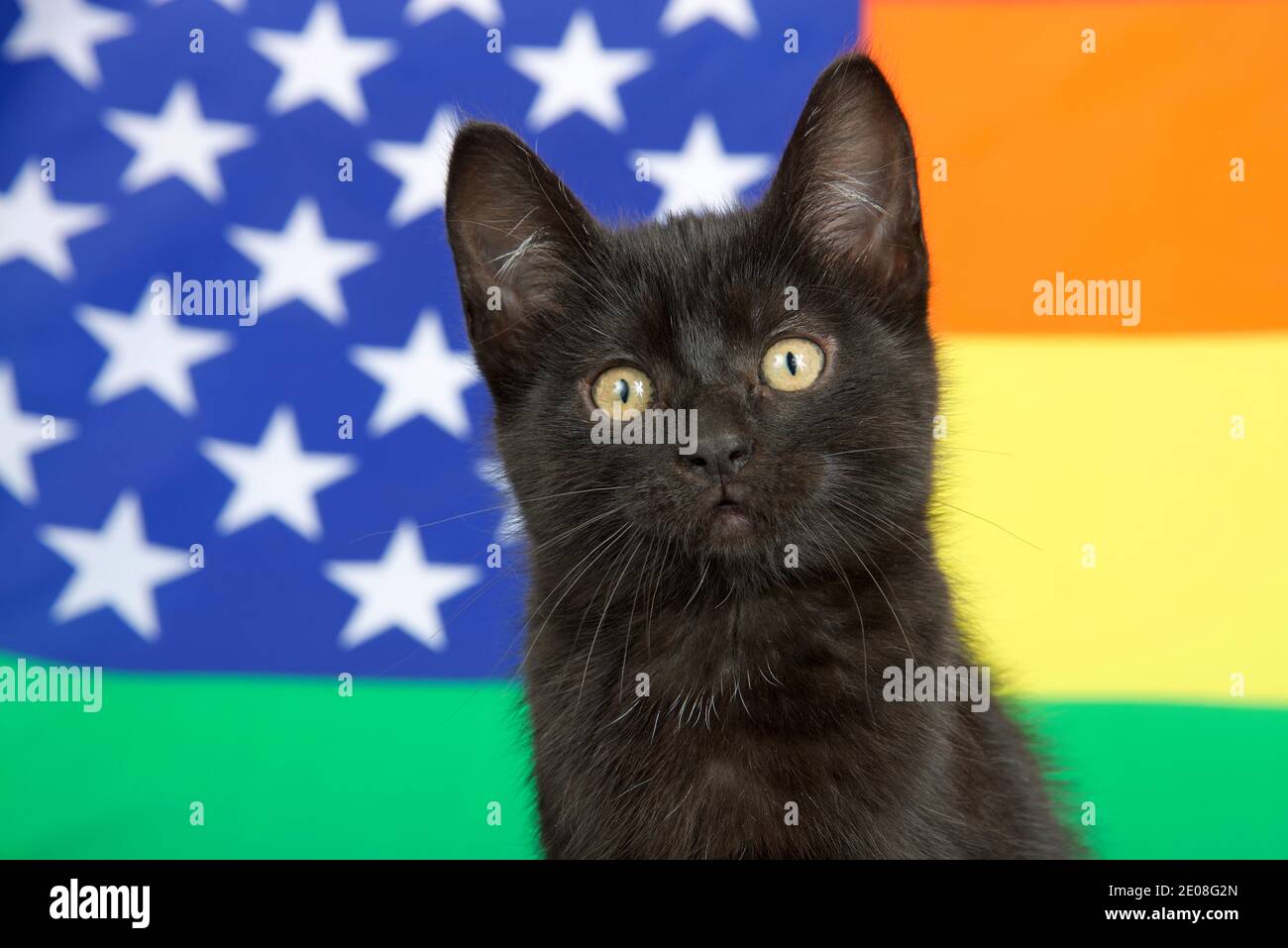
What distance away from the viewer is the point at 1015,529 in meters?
2.71

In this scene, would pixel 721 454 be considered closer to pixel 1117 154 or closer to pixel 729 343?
pixel 729 343

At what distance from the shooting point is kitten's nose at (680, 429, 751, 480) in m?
1.58

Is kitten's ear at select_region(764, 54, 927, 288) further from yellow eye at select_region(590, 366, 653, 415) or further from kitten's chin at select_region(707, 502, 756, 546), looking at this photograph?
kitten's chin at select_region(707, 502, 756, 546)

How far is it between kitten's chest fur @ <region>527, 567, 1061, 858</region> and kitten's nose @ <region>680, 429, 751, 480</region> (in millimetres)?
216

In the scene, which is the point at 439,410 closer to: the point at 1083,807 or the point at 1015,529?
the point at 1015,529

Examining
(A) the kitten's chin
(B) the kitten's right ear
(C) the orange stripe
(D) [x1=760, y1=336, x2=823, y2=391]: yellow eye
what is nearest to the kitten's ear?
(D) [x1=760, y1=336, x2=823, y2=391]: yellow eye

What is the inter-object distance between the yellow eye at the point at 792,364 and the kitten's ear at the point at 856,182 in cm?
18

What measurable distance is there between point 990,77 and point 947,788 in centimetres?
175

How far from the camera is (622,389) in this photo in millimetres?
1732

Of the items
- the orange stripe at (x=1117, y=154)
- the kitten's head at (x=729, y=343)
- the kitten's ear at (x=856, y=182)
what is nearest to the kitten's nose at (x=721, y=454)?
the kitten's head at (x=729, y=343)

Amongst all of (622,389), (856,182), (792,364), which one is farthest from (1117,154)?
(622,389)

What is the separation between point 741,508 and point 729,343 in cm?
23

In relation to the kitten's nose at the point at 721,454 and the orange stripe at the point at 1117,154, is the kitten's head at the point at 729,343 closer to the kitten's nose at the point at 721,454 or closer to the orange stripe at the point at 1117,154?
the kitten's nose at the point at 721,454

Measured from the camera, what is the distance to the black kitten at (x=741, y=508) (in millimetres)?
1633
